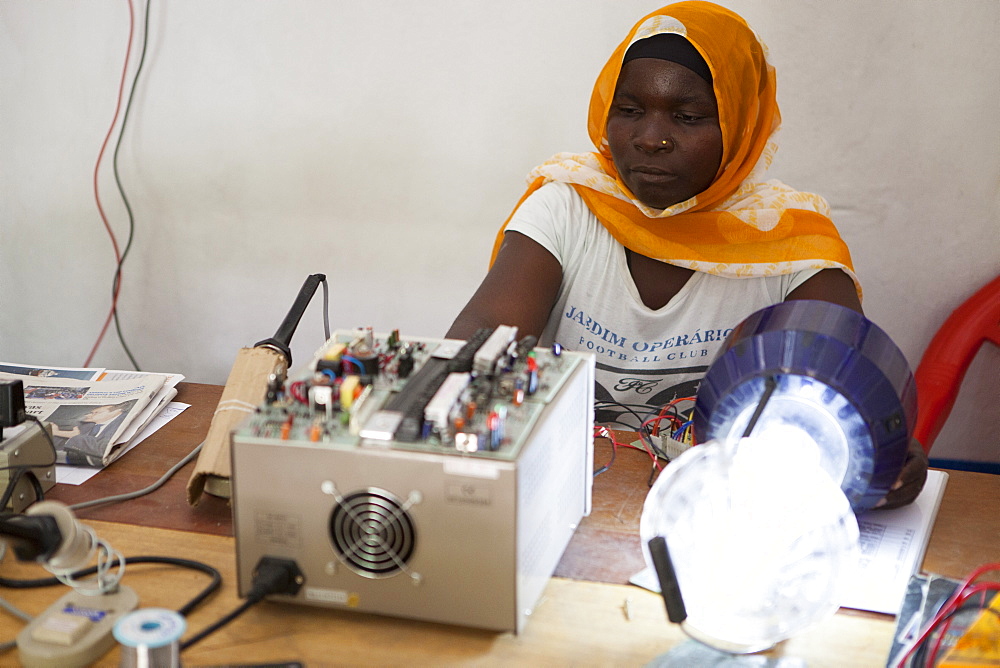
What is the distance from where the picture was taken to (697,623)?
2.46 feet

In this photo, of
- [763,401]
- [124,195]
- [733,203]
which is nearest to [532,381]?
[763,401]

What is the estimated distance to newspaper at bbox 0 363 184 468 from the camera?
108 cm

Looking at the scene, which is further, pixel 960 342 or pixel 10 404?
pixel 960 342

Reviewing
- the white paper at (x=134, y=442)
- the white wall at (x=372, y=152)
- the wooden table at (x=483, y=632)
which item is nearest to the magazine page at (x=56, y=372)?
the white paper at (x=134, y=442)

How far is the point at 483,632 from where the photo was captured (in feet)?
2.53

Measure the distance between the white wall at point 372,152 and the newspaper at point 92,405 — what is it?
110cm

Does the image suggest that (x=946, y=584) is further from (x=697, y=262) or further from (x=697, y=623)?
(x=697, y=262)

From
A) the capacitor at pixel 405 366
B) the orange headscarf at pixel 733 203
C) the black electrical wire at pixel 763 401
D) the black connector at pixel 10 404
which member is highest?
the orange headscarf at pixel 733 203

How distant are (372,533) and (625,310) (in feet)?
2.95

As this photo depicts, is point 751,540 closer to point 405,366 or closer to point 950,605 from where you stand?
point 950,605

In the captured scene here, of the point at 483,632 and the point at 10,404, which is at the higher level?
the point at 10,404

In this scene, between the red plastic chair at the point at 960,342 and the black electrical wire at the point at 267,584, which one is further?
the red plastic chair at the point at 960,342

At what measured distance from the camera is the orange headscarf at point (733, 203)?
1.41 metres

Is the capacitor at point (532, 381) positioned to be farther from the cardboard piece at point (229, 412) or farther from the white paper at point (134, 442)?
the white paper at point (134, 442)
